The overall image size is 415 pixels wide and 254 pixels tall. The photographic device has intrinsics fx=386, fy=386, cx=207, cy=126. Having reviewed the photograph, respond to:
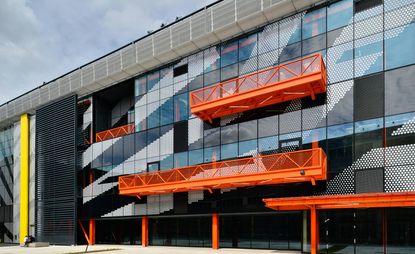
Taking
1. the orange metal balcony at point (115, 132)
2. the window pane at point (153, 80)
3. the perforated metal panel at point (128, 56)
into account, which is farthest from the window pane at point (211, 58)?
the orange metal balcony at point (115, 132)

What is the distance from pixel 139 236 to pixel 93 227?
4307 millimetres

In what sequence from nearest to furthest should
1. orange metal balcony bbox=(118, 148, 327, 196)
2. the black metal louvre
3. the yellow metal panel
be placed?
1. orange metal balcony bbox=(118, 148, 327, 196)
2. the black metal louvre
3. the yellow metal panel

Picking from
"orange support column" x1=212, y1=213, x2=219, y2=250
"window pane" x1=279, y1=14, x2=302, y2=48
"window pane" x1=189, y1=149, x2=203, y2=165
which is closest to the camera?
"window pane" x1=279, y1=14, x2=302, y2=48

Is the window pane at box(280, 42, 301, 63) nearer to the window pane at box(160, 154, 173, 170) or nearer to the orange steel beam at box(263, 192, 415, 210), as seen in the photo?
the orange steel beam at box(263, 192, 415, 210)

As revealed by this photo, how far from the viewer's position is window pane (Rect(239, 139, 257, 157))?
23836mm

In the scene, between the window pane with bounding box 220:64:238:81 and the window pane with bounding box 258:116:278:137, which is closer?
the window pane with bounding box 258:116:278:137

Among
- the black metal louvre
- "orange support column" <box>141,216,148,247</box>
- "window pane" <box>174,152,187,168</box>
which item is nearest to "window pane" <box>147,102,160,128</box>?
"window pane" <box>174,152,187,168</box>

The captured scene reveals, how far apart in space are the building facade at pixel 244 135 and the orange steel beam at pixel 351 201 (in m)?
0.08

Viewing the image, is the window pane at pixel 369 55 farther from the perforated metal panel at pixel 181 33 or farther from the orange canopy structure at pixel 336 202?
the perforated metal panel at pixel 181 33

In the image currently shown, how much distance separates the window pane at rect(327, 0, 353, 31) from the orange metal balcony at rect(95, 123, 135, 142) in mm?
17472

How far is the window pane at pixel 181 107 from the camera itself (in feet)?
91.2

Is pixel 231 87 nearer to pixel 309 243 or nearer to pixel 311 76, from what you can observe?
pixel 311 76

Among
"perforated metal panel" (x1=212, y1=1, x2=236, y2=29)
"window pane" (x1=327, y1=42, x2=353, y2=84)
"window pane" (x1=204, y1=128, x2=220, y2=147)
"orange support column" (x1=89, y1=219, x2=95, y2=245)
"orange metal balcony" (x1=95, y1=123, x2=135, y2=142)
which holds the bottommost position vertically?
"orange support column" (x1=89, y1=219, x2=95, y2=245)

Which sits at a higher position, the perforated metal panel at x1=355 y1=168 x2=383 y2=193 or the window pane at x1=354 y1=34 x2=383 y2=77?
the window pane at x1=354 y1=34 x2=383 y2=77
